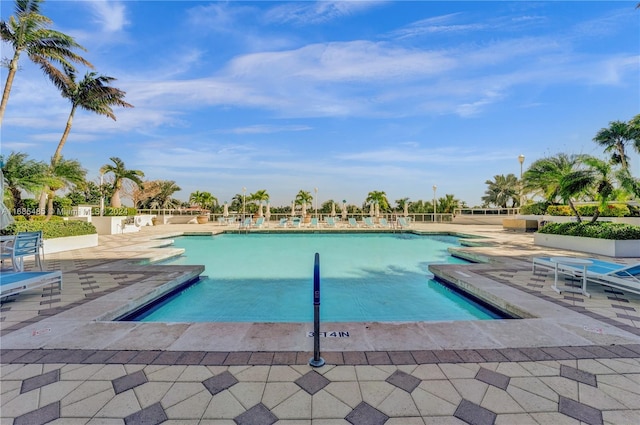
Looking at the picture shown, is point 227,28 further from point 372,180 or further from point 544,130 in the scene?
point 372,180

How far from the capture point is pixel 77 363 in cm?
212

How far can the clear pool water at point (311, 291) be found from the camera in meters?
4.03

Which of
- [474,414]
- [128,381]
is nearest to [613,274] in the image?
[474,414]

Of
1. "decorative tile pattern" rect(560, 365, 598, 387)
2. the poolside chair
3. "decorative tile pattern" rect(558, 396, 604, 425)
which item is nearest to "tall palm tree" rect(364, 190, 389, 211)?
the poolside chair

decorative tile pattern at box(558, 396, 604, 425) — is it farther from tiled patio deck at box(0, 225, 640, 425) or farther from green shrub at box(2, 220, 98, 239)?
green shrub at box(2, 220, 98, 239)

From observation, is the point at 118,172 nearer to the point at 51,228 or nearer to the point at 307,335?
the point at 51,228

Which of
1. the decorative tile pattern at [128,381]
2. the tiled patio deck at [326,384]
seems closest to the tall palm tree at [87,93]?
the tiled patio deck at [326,384]

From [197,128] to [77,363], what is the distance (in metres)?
17.5

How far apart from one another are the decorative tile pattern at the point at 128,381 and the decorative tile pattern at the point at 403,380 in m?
1.68

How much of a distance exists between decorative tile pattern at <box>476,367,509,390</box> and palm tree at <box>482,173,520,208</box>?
3039 cm

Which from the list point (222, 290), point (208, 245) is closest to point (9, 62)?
point (208, 245)

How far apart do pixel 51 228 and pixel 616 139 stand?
2887cm

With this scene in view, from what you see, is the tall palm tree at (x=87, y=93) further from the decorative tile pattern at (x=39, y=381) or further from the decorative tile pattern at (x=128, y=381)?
the decorative tile pattern at (x=128, y=381)

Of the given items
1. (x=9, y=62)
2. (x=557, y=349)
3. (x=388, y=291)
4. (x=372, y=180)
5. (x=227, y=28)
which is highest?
(x=227, y=28)
